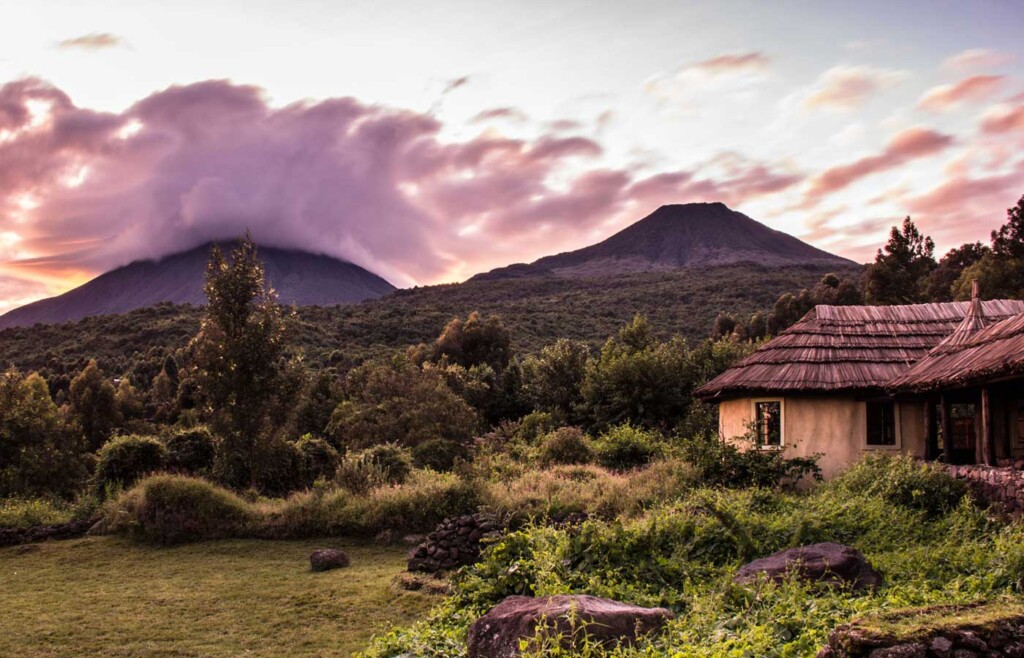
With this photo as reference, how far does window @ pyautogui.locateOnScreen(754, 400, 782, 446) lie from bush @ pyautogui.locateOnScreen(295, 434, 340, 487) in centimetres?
1041

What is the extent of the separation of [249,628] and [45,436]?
52.9 ft

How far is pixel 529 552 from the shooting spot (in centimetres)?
834

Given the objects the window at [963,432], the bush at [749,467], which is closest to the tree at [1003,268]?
the window at [963,432]

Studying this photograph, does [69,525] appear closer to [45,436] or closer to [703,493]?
Result: [45,436]

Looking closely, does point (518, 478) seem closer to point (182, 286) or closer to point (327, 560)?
point (327, 560)

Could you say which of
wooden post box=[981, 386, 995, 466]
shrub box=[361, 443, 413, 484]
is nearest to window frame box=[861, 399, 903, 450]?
wooden post box=[981, 386, 995, 466]

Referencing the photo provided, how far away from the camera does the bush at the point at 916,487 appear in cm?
1169

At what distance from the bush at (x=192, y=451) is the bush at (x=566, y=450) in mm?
8508

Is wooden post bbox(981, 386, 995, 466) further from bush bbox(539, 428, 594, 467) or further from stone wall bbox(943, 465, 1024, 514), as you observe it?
bush bbox(539, 428, 594, 467)

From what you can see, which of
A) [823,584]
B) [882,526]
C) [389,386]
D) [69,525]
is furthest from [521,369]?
[823,584]

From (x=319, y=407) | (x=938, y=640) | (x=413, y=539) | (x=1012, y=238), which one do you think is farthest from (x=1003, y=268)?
(x=938, y=640)

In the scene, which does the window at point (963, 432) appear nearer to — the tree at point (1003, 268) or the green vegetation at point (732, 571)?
the green vegetation at point (732, 571)

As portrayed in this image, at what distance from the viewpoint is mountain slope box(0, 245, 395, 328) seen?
121 metres

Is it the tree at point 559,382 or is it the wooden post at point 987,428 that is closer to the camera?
the wooden post at point 987,428
